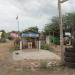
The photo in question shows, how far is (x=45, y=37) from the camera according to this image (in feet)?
169

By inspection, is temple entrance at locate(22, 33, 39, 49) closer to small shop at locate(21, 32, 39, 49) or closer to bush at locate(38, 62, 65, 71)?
small shop at locate(21, 32, 39, 49)

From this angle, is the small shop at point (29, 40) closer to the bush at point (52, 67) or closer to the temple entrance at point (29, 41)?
the temple entrance at point (29, 41)

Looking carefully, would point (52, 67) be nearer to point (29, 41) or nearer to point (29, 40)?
point (29, 41)

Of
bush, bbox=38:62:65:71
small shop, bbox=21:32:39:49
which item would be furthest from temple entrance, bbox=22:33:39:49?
bush, bbox=38:62:65:71

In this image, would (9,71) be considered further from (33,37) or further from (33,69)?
(33,37)

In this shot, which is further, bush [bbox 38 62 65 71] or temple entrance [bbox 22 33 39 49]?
temple entrance [bbox 22 33 39 49]

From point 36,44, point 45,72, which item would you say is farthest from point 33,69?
point 36,44

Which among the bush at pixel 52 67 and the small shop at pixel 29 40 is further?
the small shop at pixel 29 40

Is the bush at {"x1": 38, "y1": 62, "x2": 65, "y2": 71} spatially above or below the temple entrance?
below

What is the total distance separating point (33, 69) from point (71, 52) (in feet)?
7.25

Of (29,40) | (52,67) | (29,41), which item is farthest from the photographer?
(29,40)

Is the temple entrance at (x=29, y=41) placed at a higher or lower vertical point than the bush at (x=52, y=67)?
higher

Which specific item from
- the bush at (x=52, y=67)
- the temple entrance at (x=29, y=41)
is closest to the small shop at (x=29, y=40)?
the temple entrance at (x=29, y=41)

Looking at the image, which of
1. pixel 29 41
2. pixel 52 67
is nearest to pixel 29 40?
pixel 29 41
